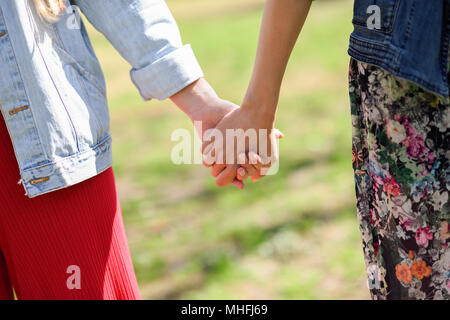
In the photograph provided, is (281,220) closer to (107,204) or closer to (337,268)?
(337,268)

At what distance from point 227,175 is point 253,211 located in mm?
1783

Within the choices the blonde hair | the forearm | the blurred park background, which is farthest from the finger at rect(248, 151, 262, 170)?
the blurred park background

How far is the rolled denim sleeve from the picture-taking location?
57.5 inches

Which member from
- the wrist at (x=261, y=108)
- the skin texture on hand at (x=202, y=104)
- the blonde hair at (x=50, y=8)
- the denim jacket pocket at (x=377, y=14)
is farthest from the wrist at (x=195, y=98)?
the denim jacket pocket at (x=377, y=14)

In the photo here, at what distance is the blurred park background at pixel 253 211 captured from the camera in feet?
9.52

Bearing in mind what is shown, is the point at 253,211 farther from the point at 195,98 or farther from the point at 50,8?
the point at 50,8

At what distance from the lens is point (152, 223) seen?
363 centimetres

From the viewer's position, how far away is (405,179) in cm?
126

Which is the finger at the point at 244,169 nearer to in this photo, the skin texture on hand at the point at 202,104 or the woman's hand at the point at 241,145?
the woman's hand at the point at 241,145

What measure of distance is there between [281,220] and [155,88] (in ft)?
6.62

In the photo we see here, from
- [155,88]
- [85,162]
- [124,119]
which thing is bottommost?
[85,162]

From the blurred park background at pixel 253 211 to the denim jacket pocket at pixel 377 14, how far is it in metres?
1.77
